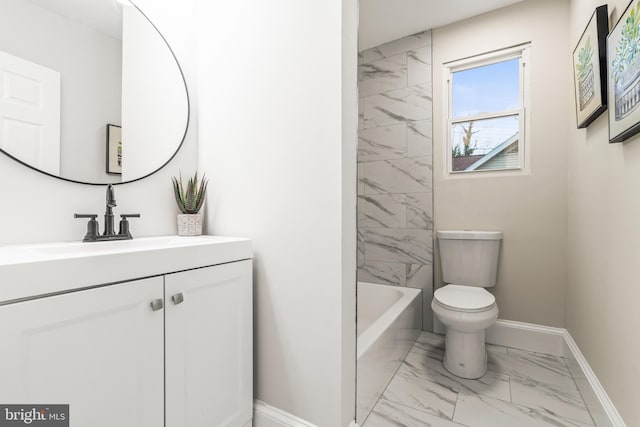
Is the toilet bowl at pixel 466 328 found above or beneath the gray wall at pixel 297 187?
beneath

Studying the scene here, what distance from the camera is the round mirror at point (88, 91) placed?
979mm

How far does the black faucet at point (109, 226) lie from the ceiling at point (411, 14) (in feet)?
7.00

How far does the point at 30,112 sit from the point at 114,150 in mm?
262

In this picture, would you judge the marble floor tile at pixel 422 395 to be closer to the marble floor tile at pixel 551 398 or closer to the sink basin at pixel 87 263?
the marble floor tile at pixel 551 398

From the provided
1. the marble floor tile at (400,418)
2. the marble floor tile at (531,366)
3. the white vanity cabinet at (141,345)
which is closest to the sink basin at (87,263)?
the white vanity cabinet at (141,345)

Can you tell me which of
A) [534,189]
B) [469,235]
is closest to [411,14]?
[534,189]

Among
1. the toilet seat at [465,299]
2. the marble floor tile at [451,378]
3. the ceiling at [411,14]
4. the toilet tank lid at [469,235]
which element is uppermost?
the ceiling at [411,14]

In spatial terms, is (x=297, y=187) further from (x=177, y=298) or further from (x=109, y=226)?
(x=109, y=226)

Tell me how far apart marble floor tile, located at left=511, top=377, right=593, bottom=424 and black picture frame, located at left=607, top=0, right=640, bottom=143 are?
1284 mm

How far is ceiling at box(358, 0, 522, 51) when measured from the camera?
7.16 feet

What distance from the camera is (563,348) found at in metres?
1.99

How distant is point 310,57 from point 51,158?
995mm

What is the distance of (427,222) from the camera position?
247 centimetres

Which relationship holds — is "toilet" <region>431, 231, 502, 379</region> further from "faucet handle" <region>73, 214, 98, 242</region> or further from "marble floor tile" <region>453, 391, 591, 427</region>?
"faucet handle" <region>73, 214, 98, 242</region>
